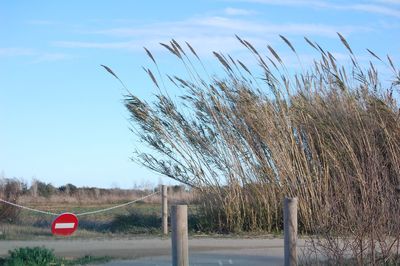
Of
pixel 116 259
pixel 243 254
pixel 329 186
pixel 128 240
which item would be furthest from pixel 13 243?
pixel 329 186

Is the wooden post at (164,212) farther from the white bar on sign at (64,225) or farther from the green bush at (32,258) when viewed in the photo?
the green bush at (32,258)

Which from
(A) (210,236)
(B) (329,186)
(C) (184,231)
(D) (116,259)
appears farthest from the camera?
(A) (210,236)

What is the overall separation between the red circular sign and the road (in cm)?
31

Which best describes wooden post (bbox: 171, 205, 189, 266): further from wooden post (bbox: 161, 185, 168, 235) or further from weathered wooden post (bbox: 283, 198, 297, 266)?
wooden post (bbox: 161, 185, 168, 235)

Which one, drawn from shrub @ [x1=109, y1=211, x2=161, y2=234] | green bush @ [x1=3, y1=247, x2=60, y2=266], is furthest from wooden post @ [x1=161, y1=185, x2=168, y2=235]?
green bush @ [x1=3, y1=247, x2=60, y2=266]

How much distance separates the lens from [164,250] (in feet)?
48.7

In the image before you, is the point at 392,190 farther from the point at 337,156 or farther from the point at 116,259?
the point at 337,156

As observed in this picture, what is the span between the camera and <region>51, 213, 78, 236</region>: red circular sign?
1553 cm

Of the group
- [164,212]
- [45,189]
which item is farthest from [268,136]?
[45,189]

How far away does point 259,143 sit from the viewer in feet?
59.4

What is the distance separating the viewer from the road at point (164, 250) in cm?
1310

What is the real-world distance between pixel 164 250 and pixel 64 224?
2.21 m

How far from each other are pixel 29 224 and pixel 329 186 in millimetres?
9792

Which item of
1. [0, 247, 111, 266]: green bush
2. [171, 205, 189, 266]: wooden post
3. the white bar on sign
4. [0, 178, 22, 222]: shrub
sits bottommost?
[0, 247, 111, 266]: green bush
